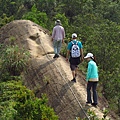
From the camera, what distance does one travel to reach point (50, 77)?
11453 millimetres

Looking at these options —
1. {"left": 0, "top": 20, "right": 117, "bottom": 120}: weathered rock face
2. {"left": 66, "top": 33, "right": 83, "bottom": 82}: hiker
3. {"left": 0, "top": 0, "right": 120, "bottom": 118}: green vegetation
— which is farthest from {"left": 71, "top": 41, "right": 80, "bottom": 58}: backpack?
{"left": 0, "top": 0, "right": 120, "bottom": 118}: green vegetation

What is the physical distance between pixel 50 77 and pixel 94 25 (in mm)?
12243

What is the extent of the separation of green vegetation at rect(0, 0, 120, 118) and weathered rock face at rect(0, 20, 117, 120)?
127 cm

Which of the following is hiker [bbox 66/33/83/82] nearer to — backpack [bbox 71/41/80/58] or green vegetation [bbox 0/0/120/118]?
backpack [bbox 71/41/80/58]

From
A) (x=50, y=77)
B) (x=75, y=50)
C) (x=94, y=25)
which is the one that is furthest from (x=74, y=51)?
(x=94, y=25)

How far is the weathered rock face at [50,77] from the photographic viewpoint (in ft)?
32.0

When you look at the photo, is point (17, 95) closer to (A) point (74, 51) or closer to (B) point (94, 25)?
(A) point (74, 51)

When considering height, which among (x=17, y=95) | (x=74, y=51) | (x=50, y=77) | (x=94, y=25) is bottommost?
(x=50, y=77)

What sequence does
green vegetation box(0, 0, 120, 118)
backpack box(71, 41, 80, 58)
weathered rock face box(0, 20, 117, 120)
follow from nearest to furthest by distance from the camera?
1. weathered rock face box(0, 20, 117, 120)
2. backpack box(71, 41, 80, 58)
3. green vegetation box(0, 0, 120, 118)

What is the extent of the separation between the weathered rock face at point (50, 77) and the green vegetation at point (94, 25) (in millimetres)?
1270

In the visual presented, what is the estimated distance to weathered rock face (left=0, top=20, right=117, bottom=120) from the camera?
975cm

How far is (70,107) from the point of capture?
383 inches

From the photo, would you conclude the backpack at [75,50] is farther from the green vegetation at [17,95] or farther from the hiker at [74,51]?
the green vegetation at [17,95]

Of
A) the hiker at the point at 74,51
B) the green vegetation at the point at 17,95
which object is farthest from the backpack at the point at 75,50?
the green vegetation at the point at 17,95
